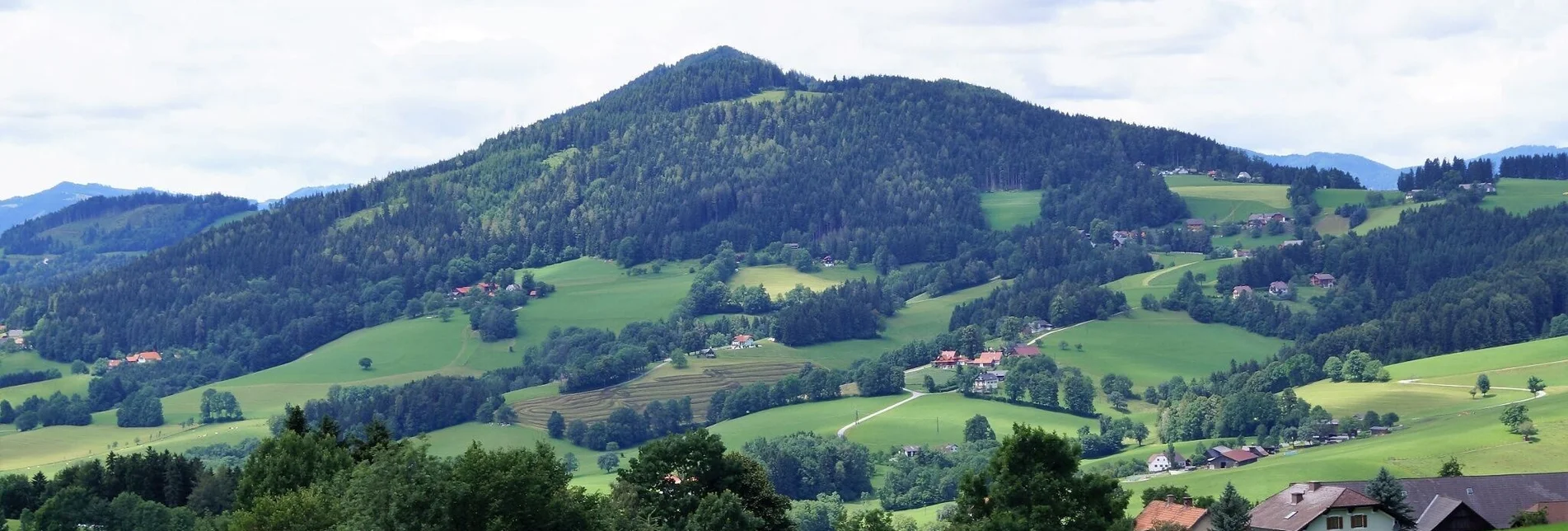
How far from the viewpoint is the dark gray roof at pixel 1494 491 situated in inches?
2963

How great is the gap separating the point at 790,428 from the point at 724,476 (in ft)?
385

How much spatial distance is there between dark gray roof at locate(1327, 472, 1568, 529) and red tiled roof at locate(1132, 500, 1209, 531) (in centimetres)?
671

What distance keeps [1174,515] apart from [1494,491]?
14698mm

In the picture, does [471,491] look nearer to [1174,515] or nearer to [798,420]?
[1174,515]

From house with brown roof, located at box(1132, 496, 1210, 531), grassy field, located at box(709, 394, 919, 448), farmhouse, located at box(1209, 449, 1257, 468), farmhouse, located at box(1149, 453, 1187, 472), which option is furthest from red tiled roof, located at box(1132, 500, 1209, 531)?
grassy field, located at box(709, 394, 919, 448)

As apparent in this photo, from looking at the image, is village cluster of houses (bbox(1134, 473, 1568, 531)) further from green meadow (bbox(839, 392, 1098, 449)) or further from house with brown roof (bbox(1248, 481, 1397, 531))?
green meadow (bbox(839, 392, 1098, 449))

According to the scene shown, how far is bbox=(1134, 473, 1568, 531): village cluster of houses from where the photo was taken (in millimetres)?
73938

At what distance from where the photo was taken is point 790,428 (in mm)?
181875

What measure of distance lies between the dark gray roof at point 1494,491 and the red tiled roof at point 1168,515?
671 centimetres

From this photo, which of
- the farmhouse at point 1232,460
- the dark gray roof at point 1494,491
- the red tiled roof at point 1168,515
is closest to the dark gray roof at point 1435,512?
the dark gray roof at point 1494,491

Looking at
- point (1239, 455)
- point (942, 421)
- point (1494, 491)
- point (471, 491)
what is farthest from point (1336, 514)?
point (942, 421)

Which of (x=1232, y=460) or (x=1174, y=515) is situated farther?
(x=1232, y=460)

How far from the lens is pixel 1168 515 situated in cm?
8425

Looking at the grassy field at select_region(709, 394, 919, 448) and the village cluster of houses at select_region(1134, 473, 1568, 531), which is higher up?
the village cluster of houses at select_region(1134, 473, 1568, 531)
